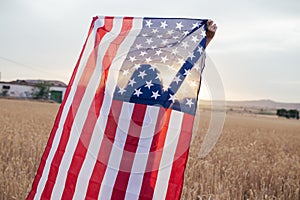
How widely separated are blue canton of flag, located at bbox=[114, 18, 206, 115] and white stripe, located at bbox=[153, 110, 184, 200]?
7 cm

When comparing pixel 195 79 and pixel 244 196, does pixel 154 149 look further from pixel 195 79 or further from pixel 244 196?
pixel 244 196

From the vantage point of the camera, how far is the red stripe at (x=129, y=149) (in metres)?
2.14

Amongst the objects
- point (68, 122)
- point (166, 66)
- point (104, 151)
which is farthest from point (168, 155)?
point (68, 122)

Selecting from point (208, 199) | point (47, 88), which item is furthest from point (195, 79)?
point (47, 88)

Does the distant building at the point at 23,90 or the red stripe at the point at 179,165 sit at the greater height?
the distant building at the point at 23,90

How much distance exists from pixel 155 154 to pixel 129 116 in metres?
0.28

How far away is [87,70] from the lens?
246cm

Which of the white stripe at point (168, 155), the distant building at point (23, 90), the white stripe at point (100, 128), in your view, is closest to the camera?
the white stripe at point (168, 155)

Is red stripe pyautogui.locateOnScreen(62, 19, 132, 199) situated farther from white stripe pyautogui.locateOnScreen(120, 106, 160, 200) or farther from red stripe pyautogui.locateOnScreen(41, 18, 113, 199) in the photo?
white stripe pyautogui.locateOnScreen(120, 106, 160, 200)

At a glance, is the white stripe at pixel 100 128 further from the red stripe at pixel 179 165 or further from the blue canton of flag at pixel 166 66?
the red stripe at pixel 179 165

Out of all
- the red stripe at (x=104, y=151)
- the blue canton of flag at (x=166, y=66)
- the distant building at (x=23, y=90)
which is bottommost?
the red stripe at (x=104, y=151)

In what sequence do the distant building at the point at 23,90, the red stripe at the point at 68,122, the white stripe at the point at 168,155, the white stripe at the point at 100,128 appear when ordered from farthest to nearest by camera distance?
the distant building at the point at 23,90
the red stripe at the point at 68,122
the white stripe at the point at 100,128
the white stripe at the point at 168,155

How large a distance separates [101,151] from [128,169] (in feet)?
0.69

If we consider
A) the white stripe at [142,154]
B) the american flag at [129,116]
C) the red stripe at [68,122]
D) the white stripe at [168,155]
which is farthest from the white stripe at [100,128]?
the white stripe at [168,155]
